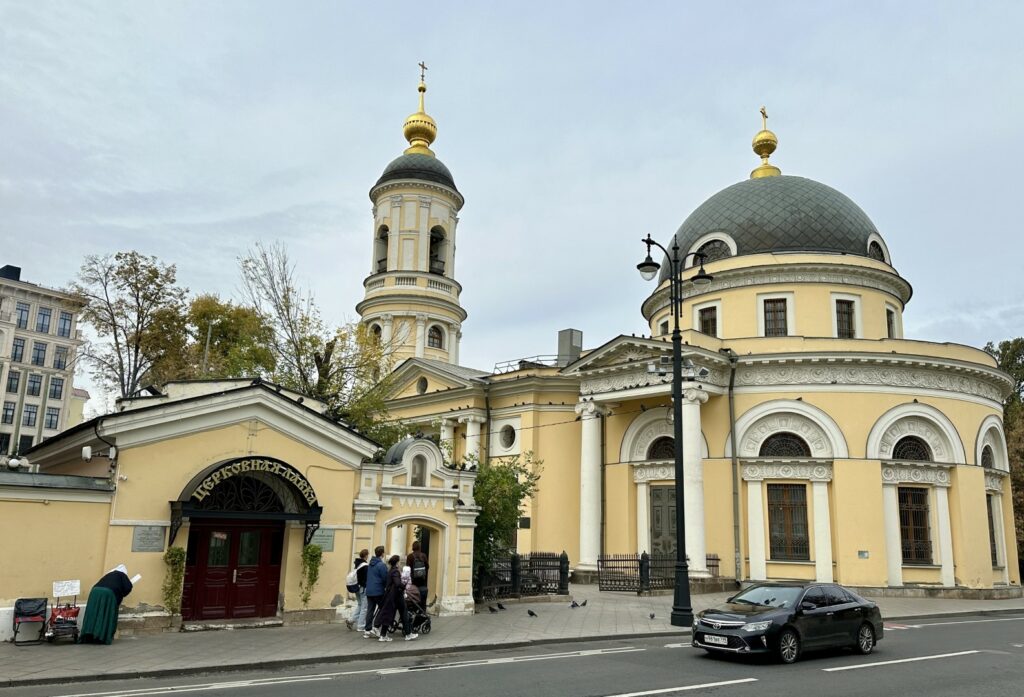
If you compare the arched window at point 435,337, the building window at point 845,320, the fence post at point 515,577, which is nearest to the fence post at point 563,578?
the fence post at point 515,577

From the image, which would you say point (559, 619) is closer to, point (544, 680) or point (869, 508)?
point (544, 680)

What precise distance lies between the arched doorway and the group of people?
1617 mm

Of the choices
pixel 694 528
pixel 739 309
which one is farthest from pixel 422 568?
pixel 739 309

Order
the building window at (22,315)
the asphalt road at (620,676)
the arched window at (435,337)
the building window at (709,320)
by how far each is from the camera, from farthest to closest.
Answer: the building window at (22,315) → the arched window at (435,337) → the building window at (709,320) → the asphalt road at (620,676)

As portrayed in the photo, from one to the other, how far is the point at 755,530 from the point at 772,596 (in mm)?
14351

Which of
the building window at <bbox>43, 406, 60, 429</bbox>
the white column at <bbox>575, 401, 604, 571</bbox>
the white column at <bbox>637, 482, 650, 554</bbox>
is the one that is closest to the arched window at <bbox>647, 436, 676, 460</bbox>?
the white column at <bbox>637, 482, 650, 554</bbox>

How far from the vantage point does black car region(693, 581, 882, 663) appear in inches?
472

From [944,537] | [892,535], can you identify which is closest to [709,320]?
[892,535]

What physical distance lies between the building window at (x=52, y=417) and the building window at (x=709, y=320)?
2444 inches

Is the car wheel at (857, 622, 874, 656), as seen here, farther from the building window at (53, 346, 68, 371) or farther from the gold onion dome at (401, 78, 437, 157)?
the building window at (53, 346, 68, 371)

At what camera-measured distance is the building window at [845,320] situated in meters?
29.9

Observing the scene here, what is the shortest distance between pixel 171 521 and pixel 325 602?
355 centimetres

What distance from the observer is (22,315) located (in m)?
69.0

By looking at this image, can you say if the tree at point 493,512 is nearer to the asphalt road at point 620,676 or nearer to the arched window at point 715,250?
the asphalt road at point 620,676
